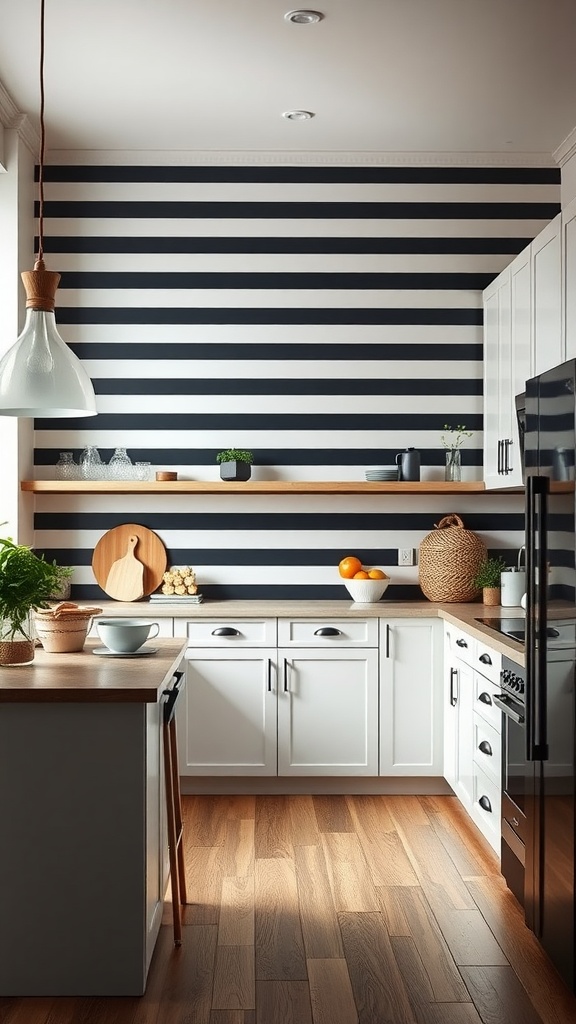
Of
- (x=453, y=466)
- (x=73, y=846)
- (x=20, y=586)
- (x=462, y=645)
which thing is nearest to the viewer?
(x=73, y=846)

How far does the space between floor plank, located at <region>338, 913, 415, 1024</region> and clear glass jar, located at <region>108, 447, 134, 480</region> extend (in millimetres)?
2524

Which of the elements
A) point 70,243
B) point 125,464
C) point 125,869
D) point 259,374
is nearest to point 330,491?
point 259,374

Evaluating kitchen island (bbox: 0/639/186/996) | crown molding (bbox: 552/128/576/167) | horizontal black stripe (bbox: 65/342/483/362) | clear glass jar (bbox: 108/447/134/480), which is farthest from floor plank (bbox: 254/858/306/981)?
crown molding (bbox: 552/128/576/167)

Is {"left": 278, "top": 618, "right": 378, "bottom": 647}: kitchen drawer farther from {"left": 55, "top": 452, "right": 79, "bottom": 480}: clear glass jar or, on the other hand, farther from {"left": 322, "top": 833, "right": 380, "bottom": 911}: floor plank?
{"left": 55, "top": 452, "right": 79, "bottom": 480}: clear glass jar

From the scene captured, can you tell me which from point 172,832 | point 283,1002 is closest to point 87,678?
point 172,832

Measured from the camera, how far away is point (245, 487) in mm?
4918

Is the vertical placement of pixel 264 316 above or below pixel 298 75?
below

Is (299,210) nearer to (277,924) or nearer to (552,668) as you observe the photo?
(552,668)

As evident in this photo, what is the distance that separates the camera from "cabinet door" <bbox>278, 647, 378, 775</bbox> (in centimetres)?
469

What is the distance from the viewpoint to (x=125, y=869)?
269 centimetres

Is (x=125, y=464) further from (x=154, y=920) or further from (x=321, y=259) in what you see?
(x=154, y=920)

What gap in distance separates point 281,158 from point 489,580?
8.07 ft

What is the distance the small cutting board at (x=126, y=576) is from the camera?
16.7 feet

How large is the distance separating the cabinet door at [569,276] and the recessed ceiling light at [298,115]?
147 centimetres
